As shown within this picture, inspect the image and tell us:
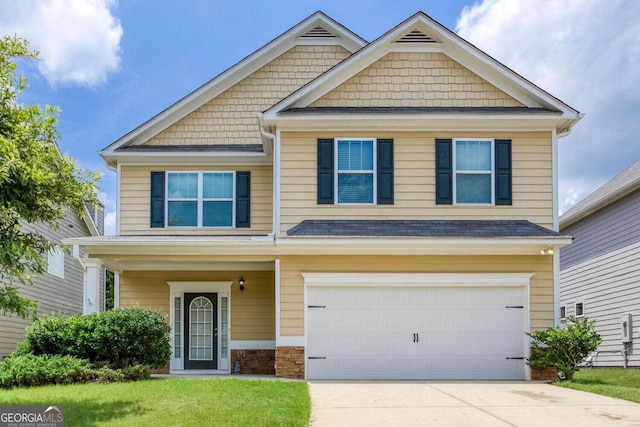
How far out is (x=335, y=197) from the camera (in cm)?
1470

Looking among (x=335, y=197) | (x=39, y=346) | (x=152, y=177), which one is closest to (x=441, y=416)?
(x=335, y=197)

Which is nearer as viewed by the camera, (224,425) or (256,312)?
(224,425)

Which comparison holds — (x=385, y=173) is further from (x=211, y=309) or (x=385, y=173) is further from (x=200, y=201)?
(x=211, y=309)

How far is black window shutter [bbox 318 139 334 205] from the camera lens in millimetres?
14672

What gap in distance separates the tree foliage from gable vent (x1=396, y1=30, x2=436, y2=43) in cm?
832

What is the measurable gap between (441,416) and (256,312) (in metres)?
8.49

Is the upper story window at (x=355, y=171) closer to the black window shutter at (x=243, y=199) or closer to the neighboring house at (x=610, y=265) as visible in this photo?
the black window shutter at (x=243, y=199)

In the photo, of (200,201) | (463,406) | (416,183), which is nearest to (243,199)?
(200,201)

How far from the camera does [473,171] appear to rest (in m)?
14.8

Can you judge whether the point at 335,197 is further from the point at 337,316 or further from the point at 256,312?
the point at 256,312

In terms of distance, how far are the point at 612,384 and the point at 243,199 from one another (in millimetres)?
9057

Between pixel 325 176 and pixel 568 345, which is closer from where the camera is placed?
pixel 568 345

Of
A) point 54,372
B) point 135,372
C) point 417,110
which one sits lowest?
point 135,372
